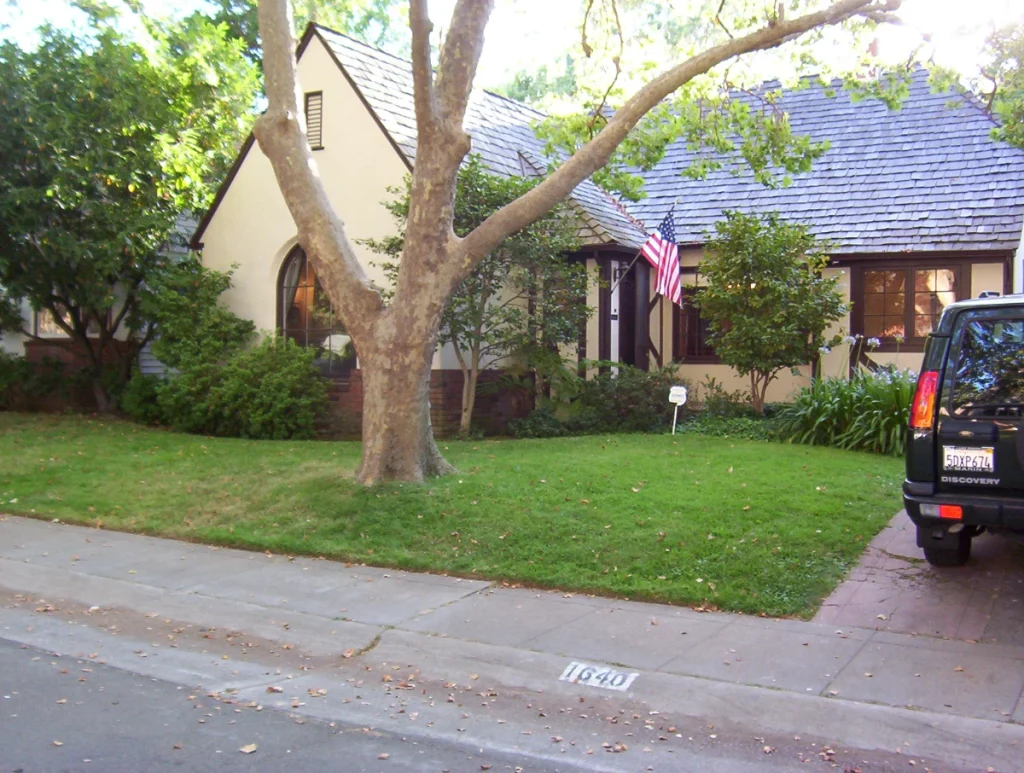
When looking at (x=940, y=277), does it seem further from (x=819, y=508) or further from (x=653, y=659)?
(x=653, y=659)

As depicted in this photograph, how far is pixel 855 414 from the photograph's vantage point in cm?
1328

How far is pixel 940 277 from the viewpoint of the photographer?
16938mm

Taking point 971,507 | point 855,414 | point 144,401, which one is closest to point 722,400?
point 855,414

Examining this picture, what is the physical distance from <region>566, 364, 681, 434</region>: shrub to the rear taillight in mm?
8495

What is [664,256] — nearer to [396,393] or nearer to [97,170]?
[396,393]

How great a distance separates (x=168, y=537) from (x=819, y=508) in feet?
20.8

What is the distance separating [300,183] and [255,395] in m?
5.76

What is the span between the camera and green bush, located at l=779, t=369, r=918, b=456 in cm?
1270

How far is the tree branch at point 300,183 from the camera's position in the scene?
34.9 ft

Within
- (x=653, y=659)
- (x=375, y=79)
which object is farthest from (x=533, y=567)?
(x=375, y=79)

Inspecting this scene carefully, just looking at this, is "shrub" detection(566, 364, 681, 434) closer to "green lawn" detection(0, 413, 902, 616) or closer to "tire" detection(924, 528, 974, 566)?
"green lawn" detection(0, 413, 902, 616)

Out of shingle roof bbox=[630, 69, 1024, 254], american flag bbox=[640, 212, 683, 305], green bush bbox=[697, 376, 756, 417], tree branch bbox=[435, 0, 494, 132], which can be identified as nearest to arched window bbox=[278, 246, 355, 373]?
american flag bbox=[640, 212, 683, 305]

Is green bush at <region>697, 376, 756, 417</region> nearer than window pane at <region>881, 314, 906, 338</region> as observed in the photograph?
Yes

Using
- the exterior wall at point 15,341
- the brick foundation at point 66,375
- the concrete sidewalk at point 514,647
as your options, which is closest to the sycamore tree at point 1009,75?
the concrete sidewalk at point 514,647
